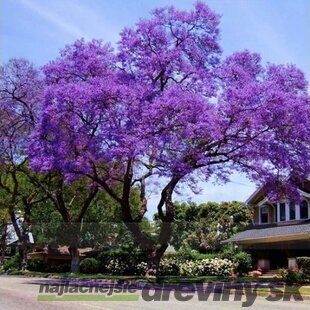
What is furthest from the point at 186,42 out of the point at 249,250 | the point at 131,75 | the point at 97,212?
the point at 97,212

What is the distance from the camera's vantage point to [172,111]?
74.9ft

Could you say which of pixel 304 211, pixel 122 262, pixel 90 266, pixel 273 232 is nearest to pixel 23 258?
pixel 90 266

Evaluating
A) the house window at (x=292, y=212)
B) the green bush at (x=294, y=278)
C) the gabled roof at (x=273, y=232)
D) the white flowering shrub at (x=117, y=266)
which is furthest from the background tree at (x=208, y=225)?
the green bush at (x=294, y=278)

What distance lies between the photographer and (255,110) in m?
22.7

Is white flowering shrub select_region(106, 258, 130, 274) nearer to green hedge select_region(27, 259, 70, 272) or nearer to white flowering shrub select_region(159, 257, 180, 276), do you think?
white flowering shrub select_region(159, 257, 180, 276)

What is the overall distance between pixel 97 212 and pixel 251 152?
1203 inches

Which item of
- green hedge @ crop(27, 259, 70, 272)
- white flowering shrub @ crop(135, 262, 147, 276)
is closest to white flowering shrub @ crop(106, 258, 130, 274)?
white flowering shrub @ crop(135, 262, 147, 276)

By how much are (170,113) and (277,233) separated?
16.4 metres

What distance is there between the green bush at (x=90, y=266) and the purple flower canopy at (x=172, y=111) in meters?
12.7

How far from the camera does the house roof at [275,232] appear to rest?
3344 centimetres

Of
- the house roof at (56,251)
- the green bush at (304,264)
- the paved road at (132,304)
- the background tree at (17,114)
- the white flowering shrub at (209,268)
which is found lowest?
the paved road at (132,304)

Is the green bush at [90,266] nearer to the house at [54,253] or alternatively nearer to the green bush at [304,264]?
the house at [54,253]

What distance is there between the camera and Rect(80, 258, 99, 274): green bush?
39.2m

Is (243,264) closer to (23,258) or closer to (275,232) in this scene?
(275,232)
